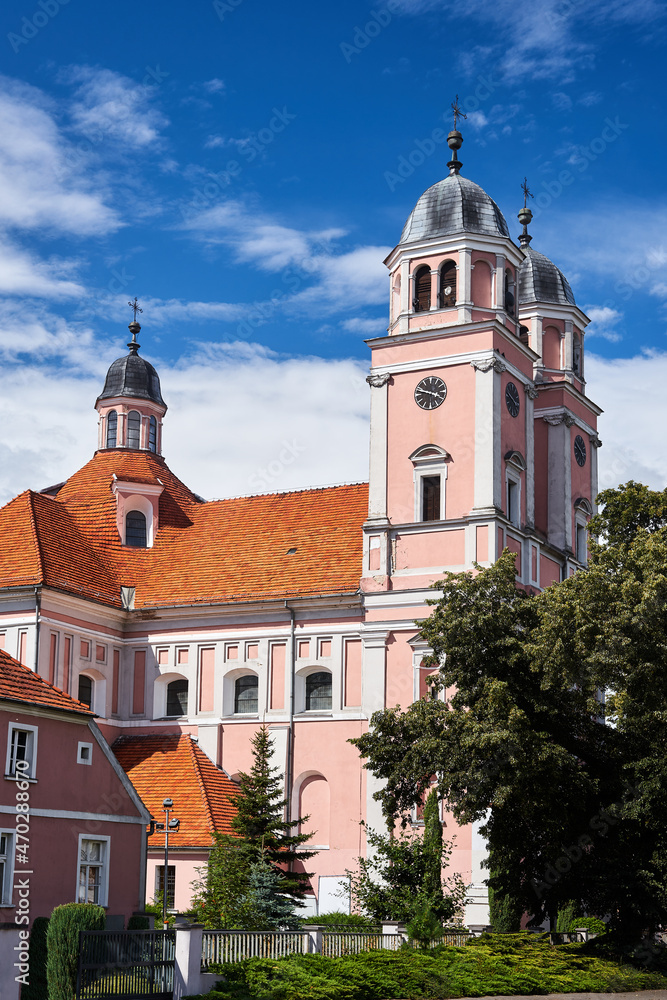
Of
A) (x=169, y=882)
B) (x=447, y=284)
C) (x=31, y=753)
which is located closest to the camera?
(x=31, y=753)

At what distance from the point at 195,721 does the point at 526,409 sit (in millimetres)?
14671

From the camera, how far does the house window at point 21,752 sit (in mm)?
25547

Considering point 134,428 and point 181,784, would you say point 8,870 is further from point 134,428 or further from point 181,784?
point 134,428

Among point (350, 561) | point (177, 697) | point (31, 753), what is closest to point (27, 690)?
point (31, 753)

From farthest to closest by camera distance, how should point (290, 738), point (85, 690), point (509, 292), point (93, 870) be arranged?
point (85, 690) < point (509, 292) < point (290, 738) < point (93, 870)

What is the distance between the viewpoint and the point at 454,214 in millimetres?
41500

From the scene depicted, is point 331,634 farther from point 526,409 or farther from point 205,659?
point 526,409

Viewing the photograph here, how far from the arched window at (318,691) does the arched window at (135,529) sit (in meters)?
9.45

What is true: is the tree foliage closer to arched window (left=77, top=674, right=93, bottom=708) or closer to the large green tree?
the large green tree

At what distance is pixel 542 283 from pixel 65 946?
107 ft

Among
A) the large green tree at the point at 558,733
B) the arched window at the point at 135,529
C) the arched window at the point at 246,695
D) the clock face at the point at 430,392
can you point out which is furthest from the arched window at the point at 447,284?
the arched window at the point at 135,529

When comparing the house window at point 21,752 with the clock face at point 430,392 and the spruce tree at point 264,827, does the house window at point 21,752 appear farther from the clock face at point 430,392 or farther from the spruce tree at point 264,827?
the clock face at point 430,392

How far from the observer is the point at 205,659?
4309 cm

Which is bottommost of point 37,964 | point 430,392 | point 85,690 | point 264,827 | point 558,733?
point 37,964
